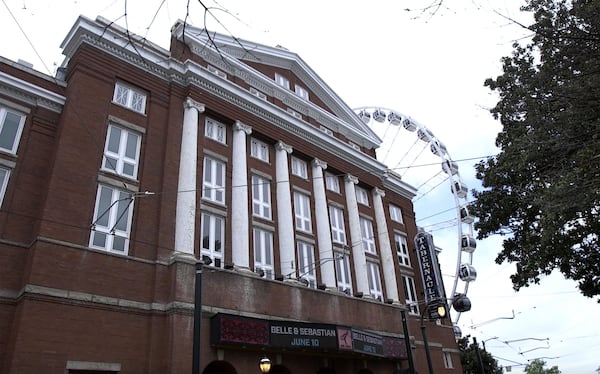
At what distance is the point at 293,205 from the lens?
27141 mm

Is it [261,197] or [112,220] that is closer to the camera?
[112,220]

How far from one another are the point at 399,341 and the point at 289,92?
1738cm

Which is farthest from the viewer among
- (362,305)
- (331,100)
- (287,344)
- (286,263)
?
(331,100)

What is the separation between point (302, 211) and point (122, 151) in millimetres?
11087

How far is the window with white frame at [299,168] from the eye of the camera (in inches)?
1139

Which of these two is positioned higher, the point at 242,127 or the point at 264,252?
the point at 242,127

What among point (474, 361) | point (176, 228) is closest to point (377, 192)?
point (176, 228)

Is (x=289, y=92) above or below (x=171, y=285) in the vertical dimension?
above

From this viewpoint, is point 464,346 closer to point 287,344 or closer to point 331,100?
point 331,100

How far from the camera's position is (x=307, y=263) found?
1018 inches

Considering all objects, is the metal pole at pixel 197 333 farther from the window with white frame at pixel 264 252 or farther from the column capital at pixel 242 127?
the column capital at pixel 242 127

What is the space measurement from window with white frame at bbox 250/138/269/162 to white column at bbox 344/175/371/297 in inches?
276

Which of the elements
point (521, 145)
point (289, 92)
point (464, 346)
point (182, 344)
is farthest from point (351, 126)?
point (464, 346)

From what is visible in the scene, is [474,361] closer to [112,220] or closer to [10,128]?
[112,220]
